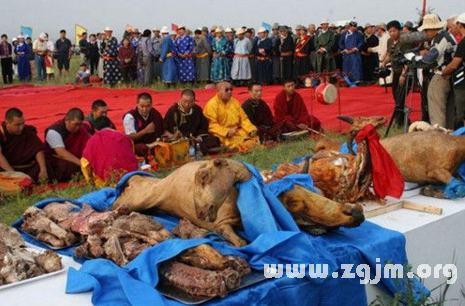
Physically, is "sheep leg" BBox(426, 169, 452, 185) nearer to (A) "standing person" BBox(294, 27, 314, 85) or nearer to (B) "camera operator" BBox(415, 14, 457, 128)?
(B) "camera operator" BBox(415, 14, 457, 128)

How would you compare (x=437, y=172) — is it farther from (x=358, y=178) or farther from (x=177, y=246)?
(x=177, y=246)

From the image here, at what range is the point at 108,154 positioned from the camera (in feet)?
19.6

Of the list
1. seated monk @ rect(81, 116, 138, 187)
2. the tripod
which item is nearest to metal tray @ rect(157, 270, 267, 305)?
seated monk @ rect(81, 116, 138, 187)

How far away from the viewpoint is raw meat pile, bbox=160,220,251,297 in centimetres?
267

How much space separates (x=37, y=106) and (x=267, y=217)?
9.68 m

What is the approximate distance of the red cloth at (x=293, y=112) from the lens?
8772mm

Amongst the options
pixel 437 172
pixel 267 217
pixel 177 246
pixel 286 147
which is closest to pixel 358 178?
pixel 437 172

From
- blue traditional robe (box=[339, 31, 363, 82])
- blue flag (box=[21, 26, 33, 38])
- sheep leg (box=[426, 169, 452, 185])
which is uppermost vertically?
blue flag (box=[21, 26, 33, 38])

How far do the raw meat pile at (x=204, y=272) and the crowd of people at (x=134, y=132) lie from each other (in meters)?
3.14

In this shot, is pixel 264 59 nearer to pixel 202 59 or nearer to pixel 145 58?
pixel 202 59

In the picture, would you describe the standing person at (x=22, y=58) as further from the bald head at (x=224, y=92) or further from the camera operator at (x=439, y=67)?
the camera operator at (x=439, y=67)

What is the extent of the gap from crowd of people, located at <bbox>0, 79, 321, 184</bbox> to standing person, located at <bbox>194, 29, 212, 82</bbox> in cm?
756

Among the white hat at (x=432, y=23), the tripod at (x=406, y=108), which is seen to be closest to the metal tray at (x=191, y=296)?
the tripod at (x=406, y=108)

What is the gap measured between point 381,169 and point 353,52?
11.6 metres
